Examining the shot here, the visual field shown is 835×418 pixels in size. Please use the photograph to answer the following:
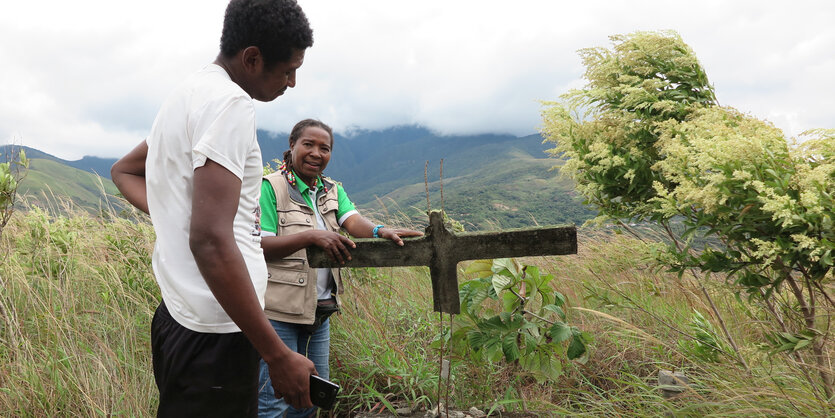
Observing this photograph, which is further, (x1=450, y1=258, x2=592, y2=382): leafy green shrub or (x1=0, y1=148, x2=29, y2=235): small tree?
(x1=0, y1=148, x2=29, y2=235): small tree

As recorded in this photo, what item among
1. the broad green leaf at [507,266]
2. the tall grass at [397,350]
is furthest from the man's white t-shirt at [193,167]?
the tall grass at [397,350]

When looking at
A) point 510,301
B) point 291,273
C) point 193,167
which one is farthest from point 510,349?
point 193,167

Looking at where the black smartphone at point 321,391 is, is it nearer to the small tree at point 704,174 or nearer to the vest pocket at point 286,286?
the vest pocket at point 286,286

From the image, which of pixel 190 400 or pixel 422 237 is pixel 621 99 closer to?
pixel 422 237

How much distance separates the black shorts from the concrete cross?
25.9 inches

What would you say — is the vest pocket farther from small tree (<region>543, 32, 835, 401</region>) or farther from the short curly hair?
small tree (<region>543, 32, 835, 401</region>)

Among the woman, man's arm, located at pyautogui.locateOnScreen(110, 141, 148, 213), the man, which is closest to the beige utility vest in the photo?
the woman

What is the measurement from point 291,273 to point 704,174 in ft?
6.19

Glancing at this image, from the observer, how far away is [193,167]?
53.2 inches

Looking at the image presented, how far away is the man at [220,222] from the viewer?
1304 mm

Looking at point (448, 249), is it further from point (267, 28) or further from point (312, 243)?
point (267, 28)

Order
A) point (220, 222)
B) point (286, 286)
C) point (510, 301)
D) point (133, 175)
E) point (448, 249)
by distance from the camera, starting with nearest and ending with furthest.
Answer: point (220, 222)
point (133, 175)
point (448, 249)
point (286, 286)
point (510, 301)

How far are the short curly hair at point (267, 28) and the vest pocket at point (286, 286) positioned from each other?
1151 millimetres

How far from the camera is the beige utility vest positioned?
7.88ft
